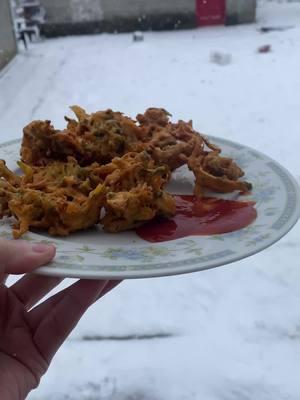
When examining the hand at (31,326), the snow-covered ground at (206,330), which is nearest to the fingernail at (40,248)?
the hand at (31,326)

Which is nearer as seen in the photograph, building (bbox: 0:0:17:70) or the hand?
the hand

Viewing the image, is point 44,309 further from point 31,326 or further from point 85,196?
point 85,196

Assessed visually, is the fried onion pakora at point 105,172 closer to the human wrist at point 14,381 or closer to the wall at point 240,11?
the human wrist at point 14,381

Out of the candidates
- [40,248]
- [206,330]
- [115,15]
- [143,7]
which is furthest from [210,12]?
[40,248]

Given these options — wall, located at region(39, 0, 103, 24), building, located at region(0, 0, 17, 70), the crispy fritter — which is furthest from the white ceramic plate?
wall, located at region(39, 0, 103, 24)

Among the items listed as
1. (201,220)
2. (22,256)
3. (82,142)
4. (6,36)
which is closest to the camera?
(22,256)

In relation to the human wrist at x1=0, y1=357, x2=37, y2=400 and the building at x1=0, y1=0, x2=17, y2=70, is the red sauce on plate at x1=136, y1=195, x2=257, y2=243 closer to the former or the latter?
the human wrist at x1=0, y1=357, x2=37, y2=400

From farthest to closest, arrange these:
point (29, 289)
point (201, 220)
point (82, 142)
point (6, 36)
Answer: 1. point (6, 36)
2. point (29, 289)
3. point (82, 142)
4. point (201, 220)
